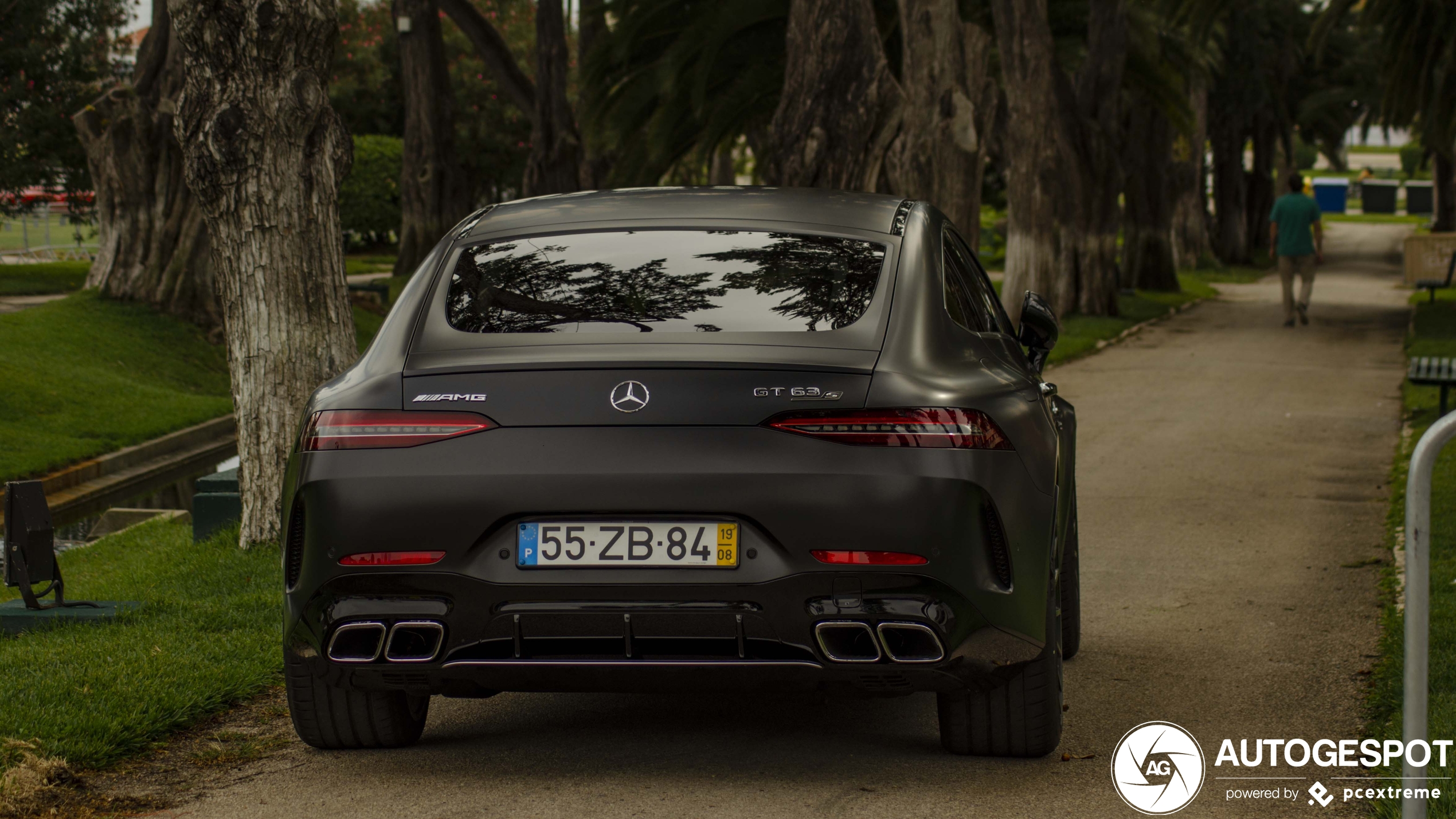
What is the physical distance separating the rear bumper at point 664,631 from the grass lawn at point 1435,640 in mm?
1197

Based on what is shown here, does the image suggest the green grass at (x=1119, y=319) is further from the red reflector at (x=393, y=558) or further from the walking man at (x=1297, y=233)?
the red reflector at (x=393, y=558)

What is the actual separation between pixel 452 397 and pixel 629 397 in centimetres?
44

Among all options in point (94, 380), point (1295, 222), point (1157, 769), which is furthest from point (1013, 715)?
point (1295, 222)

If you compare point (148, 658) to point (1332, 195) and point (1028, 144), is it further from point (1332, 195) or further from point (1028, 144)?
point (1332, 195)

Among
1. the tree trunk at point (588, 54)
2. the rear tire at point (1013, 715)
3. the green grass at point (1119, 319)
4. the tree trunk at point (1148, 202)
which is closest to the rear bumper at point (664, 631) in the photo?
the rear tire at point (1013, 715)

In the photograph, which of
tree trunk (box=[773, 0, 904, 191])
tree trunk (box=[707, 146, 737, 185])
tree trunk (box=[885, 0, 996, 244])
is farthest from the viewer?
tree trunk (box=[707, 146, 737, 185])

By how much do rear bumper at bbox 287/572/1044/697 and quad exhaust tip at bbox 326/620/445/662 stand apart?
11 millimetres

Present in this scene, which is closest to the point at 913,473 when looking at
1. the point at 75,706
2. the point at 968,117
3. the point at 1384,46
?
the point at 75,706

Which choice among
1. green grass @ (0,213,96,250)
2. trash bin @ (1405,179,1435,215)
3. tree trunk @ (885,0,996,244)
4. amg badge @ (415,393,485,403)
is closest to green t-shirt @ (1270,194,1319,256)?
tree trunk @ (885,0,996,244)

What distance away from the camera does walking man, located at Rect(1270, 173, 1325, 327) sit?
22.2 metres

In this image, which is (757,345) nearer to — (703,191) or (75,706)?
(703,191)

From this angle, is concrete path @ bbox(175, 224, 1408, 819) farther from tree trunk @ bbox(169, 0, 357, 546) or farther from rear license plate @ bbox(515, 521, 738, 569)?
tree trunk @ bbox(169, 0, 357, 546)

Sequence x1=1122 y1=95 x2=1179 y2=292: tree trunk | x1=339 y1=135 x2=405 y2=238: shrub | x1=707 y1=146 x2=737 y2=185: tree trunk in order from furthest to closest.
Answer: x1=339 y1=135 x2=405 y2=238: shrub
x1=707 y1=146 x2=737 y2=185: tree trunk
x1=1122 y1=95 x2=1179 y2=292: tree trunk

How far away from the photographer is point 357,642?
4.09 metres
